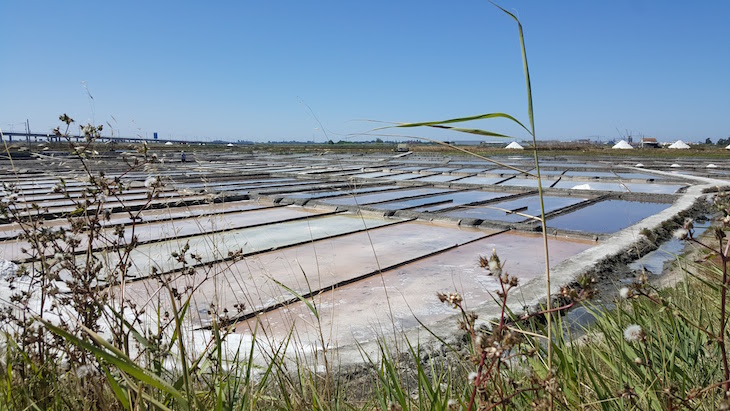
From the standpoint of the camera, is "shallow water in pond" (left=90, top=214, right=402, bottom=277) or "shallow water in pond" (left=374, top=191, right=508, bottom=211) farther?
"shallow water in pond" (left=374, top=191, right=508, bottom=211)

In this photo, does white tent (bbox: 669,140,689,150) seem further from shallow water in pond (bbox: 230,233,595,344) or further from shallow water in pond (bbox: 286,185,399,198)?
shallow water in pond (bbox: 230,233,595,344)

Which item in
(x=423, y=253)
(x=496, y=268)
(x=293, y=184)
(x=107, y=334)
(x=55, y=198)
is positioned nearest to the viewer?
(x=496, y=268)

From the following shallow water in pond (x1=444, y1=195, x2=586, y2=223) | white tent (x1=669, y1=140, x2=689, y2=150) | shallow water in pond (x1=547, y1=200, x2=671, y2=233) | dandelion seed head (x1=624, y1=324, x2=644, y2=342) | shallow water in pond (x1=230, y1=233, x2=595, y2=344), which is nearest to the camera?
dandelion seed head (x1=624, y1=324, x2=644, y2=342)

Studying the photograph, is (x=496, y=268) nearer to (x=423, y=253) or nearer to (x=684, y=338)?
(x=684, y=338)

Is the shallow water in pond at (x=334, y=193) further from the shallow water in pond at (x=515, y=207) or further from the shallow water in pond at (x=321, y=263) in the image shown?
the shallow water in pond at (x=321, y=263)

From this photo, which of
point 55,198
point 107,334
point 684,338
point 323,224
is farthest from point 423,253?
point 55,198

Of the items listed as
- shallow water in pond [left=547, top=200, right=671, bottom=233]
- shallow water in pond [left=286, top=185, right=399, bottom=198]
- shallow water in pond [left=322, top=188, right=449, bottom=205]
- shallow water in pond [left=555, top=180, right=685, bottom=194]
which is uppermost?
shallow water in pond [left=286, top=185, right=399, bottom=198]

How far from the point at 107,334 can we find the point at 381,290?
1.97 metres

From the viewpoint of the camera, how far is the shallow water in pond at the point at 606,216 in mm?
7015

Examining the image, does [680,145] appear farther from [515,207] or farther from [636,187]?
[515,207]

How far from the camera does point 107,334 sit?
282cm

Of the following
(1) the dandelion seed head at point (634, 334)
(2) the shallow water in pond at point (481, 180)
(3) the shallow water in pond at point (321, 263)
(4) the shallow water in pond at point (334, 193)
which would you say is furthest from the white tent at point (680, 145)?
(1) the dandelion seed head at point (634, 334)

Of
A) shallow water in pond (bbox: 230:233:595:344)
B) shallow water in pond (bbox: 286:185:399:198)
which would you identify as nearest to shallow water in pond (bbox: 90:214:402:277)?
shallow water in pond (bbox: 230:233:595:344)

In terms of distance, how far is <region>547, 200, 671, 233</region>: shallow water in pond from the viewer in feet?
23.0
